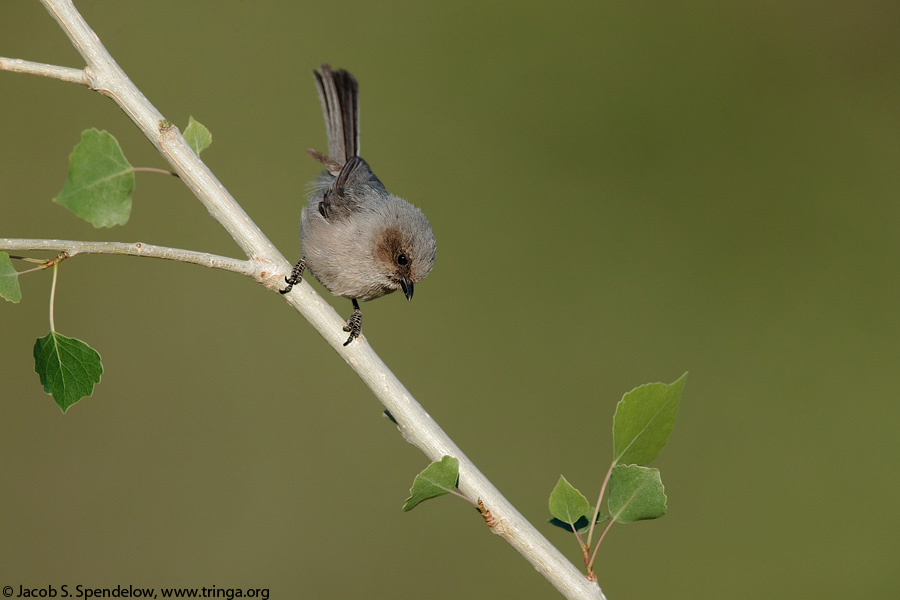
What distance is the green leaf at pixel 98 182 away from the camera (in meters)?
1.22

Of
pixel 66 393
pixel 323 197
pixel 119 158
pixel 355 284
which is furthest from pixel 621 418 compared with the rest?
pixel 323 197

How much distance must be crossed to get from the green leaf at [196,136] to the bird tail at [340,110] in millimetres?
1172

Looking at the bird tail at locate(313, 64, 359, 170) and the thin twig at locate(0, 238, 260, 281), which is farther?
the bird tail at locate(313, 64, 359, 170)

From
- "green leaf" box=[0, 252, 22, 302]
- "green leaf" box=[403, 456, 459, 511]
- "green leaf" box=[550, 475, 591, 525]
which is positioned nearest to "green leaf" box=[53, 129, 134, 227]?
"green leaf" box=[0, 252, 22, 302]

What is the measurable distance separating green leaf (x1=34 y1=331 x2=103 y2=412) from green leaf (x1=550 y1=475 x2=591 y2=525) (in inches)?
Result: 28.5

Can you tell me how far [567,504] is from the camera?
3.32ft

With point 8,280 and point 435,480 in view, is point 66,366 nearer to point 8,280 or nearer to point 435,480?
point 8,280

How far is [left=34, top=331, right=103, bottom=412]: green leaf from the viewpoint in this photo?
1.10 metres

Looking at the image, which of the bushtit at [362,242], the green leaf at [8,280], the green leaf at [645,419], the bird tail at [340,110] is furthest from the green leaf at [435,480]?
the bird tail at [340,110]

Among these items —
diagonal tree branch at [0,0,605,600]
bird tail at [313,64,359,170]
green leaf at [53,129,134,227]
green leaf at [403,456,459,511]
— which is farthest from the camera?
bird tail at [313,64,359,170]

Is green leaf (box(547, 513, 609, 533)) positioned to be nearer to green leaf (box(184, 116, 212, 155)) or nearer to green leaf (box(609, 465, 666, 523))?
green leaf (box(609, 465, 666, 523))

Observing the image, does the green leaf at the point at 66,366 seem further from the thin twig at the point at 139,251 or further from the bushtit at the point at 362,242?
the bushtit at the point at 362,242

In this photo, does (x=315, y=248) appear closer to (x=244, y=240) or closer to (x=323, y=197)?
(x=323, y=197)

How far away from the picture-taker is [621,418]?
1.00 meters
